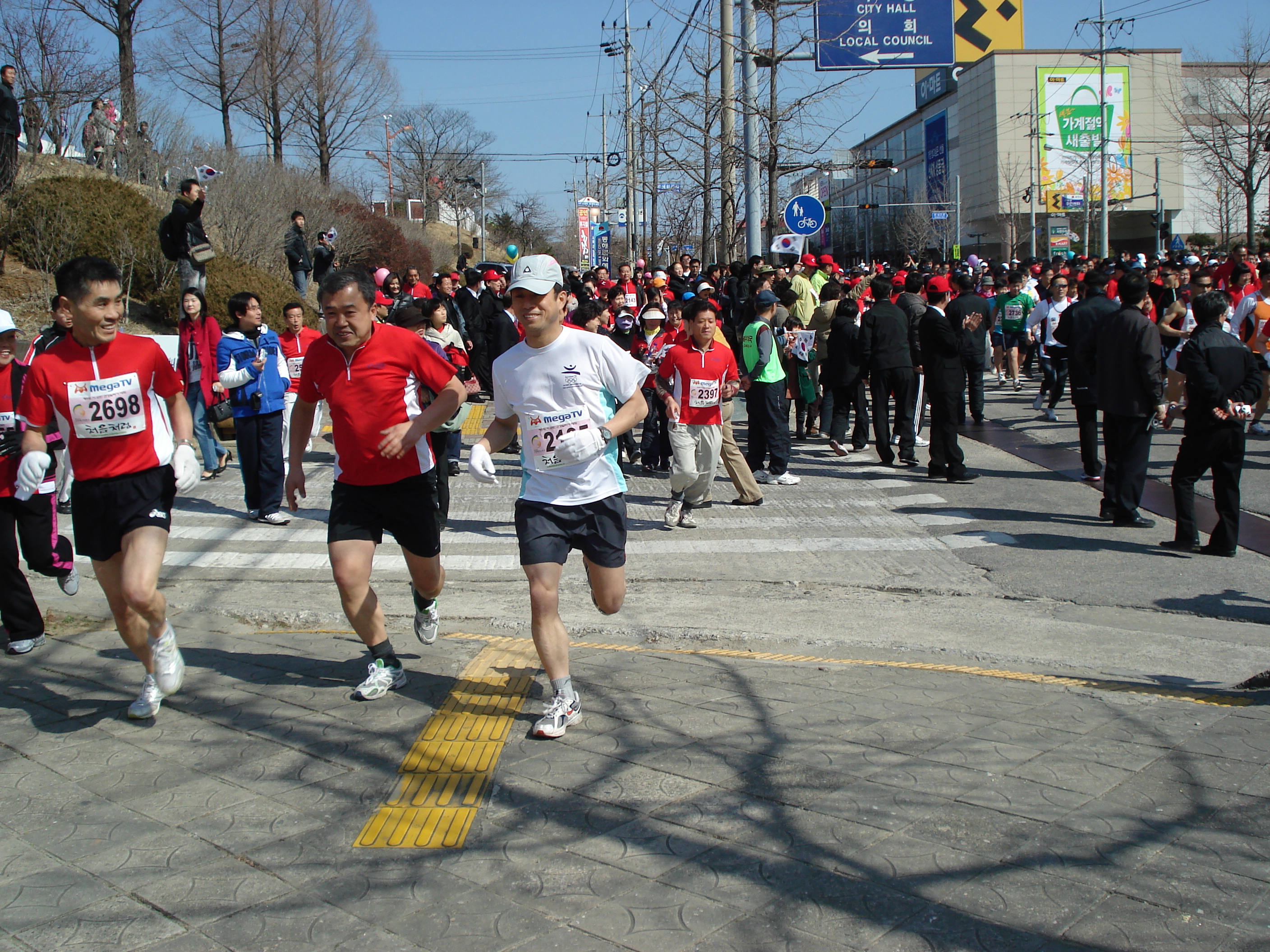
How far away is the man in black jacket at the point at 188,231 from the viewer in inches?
512

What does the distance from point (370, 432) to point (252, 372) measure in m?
4.96

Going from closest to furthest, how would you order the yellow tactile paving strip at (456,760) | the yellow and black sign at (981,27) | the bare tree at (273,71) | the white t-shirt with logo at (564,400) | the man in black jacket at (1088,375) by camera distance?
the yellow tactile paving strip at (456,760), the white t-shirt with logo at (564,400), the man in black jacket at (1088,375), the yellow and black sign at (981,27), the bare tree at (273,71)

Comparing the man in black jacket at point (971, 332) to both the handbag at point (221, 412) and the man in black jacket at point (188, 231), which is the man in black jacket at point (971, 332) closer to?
the handbag at point (221, 412)

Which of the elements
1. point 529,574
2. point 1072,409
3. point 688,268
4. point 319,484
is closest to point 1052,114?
point 688,268

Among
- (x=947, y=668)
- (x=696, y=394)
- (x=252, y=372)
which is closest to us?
(x=947, y=668)

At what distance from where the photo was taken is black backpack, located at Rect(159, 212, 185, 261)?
13289 millimetres

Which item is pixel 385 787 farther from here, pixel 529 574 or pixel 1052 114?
pixel 1052 114

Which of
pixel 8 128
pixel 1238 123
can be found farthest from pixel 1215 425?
pixel 1238 123

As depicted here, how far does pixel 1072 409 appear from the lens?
16297 millimetres

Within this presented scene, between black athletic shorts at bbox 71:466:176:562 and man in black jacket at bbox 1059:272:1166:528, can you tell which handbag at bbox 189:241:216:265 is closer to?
black athletic shorts at bbox 71:466:176:562

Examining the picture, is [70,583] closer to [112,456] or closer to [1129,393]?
[112,456]

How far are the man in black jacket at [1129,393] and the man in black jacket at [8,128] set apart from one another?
15713 millimetres

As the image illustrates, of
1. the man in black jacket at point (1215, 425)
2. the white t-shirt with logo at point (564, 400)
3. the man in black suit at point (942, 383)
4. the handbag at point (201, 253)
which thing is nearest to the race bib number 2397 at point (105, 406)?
the white t-shirt with logo at point (564, 400)

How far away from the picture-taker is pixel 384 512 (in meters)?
4.87
